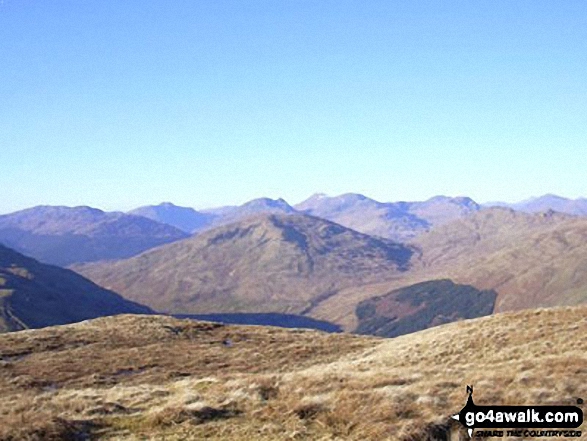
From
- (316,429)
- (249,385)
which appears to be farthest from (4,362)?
(316,429)

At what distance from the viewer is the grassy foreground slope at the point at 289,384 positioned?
1739 cm

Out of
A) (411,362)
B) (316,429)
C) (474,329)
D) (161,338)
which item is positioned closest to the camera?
(316,429)

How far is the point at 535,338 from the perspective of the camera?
3569cm

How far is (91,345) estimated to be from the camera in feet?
165

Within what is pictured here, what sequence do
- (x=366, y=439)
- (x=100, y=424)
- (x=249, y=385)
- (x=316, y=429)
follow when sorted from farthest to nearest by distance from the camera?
(x=249, y=385) → (x=100, y=424) → (x=316, y=429) → (x=366, y=439)

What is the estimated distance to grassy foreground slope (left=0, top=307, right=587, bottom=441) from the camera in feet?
57.1

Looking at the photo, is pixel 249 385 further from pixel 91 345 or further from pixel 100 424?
pixel 91 345

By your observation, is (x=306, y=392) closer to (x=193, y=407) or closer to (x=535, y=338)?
(x=193, y=407)

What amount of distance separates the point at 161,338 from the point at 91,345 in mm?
6941

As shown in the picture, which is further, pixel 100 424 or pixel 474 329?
pixel 474 329

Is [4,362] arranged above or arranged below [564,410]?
below

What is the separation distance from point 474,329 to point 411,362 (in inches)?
347

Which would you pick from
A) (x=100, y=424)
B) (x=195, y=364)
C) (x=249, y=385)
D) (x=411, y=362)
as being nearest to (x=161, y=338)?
(x=195, y=364)

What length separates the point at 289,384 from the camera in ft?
77.2
